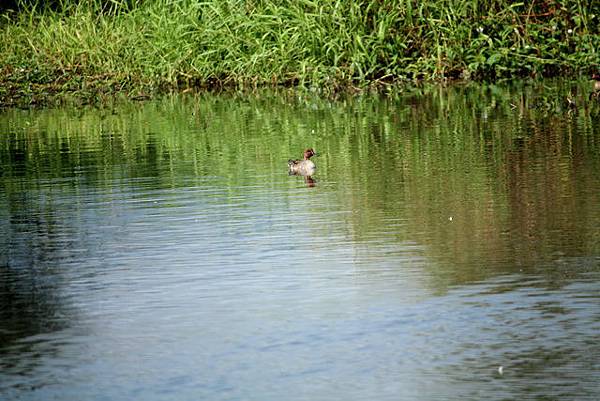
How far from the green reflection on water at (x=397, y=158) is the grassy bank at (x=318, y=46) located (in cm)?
124

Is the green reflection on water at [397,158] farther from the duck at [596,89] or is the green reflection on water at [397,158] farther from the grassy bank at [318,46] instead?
the grassy bank at [318,46]

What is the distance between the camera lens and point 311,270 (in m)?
8.37

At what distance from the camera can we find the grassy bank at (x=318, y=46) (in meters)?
23.4

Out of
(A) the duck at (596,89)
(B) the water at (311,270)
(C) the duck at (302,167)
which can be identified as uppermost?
(A) the duck at (596,89)

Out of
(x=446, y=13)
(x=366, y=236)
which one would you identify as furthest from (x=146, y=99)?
(x=366, y=236)

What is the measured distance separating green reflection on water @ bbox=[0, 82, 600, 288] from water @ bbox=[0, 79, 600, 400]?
0.04 metres

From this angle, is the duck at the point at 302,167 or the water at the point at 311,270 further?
the duck at the point at 302,167

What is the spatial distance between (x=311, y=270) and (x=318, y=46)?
51.1 ft

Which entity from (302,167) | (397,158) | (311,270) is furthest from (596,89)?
(311,270)

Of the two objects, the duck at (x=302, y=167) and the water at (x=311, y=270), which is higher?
the duck at (x=302, y=167)

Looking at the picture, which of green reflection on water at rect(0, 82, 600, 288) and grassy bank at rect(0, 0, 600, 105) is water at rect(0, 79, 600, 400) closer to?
green reflection on water at rect(0, 82, 600, 288)

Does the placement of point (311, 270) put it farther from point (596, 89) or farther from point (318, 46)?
point (318, 46)

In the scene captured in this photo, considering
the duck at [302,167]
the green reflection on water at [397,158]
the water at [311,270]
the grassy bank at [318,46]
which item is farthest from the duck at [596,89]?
the duck at [302,167]

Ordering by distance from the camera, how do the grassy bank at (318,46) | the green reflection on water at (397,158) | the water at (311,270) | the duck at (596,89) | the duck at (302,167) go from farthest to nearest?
the grassy bank at (318,46), the duck at (596,89), the duck at (302,167), the green reflection on water at (397,158), the water at (311,270)
